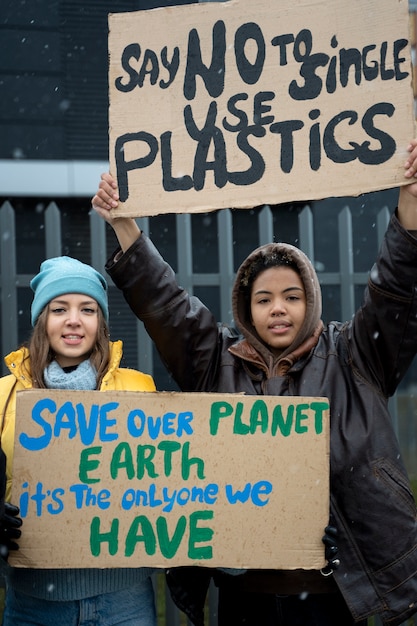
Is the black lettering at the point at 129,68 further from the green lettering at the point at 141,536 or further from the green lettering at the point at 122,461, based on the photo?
the green lettering at the point at 141,536

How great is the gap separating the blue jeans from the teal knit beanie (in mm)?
878

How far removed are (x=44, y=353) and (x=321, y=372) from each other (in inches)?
34.3

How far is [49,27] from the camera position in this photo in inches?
268

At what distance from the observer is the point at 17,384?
7.97ft

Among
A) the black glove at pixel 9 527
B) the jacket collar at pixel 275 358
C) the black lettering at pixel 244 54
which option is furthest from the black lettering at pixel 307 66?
the black glove at pixel 9 527

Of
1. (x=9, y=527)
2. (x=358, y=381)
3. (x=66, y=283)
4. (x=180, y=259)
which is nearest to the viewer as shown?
(x=9, y=527)

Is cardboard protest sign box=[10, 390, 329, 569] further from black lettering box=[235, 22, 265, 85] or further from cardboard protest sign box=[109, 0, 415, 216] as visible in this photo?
black lettering box=[235, 22, 265, 85]

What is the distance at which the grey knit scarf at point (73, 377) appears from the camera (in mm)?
2398

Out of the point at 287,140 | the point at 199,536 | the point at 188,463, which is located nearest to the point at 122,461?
the point at 188,463

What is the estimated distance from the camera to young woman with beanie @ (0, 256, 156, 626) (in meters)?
2.29

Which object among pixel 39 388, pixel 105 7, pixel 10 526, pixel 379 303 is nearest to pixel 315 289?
pixel 379 303

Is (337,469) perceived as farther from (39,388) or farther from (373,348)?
(39,388)

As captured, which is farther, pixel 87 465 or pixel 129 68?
pixel 129 68

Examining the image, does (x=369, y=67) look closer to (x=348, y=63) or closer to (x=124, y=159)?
(x=348, y=63)
